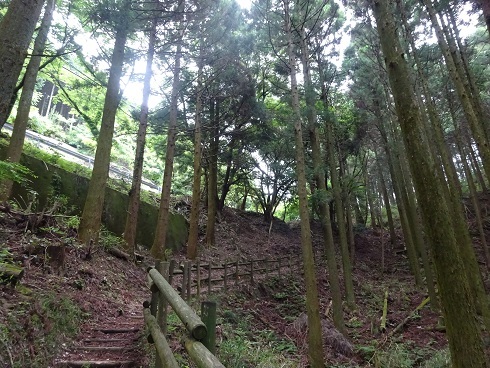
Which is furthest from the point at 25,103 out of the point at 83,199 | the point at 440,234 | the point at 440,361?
the point at 440,361

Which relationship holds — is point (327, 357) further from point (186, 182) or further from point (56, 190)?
point (186, 182)

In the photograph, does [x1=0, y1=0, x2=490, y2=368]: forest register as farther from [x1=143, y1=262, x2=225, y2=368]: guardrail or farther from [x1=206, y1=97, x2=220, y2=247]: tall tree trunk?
[x1=143, y1=262, x2=225, y2=368]: guardrail

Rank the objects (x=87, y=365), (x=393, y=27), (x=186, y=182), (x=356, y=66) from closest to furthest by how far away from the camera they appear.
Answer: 1. (x=87, y=365)
2. (x=393, y=27)
3. (x=356, y=66)
4. (x=186, y=182)

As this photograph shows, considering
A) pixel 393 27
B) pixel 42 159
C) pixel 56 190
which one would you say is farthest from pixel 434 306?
pixel 42 159

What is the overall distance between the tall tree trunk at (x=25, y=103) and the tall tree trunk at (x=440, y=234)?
8.40 meters

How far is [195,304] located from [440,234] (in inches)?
239

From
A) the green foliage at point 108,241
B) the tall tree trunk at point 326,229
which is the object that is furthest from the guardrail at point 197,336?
the tall tree trunk at point 326,229

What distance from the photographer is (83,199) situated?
10.5 m

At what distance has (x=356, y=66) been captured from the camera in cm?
1466

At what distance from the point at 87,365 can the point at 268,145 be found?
14.9 m

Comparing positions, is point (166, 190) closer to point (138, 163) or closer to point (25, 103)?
point (138, 163)

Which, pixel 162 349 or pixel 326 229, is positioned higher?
pixel 326 229

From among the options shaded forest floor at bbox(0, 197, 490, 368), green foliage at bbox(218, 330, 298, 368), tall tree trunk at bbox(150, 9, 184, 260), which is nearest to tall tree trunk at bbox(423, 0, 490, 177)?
shaded forest floor at bbox(0, 197, 490, 368)

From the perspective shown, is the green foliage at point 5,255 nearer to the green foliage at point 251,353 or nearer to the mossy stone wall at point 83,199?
the mossy stone wall at point 83,199
